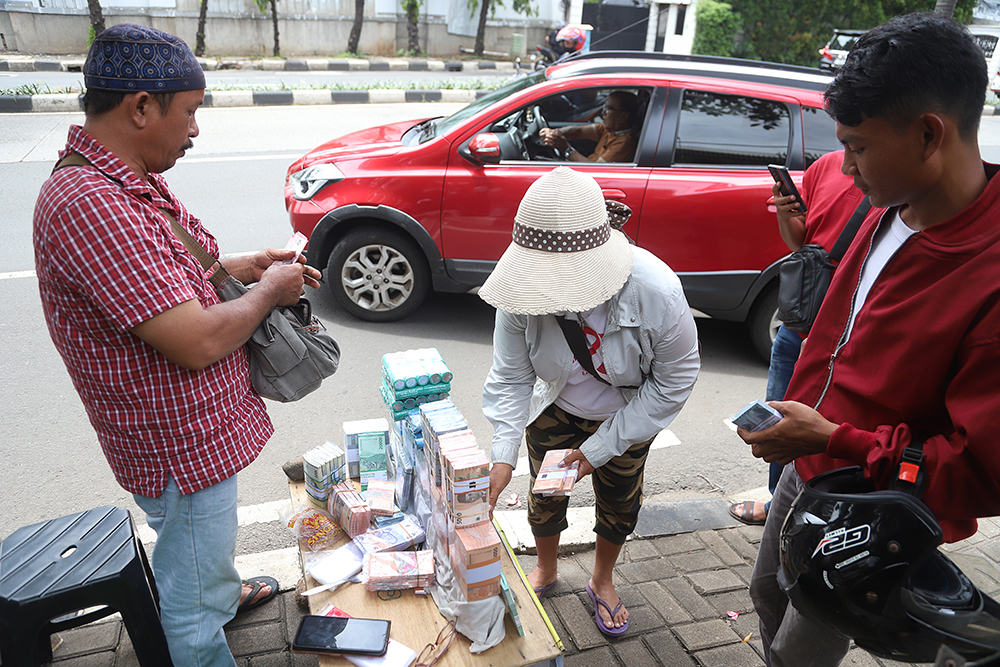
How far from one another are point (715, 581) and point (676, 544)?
0.86ft

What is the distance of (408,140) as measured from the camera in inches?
197

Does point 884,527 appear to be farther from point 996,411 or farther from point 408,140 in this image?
point 408,140

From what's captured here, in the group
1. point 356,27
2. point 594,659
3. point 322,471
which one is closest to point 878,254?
point 594,659

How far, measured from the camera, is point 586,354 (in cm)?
220

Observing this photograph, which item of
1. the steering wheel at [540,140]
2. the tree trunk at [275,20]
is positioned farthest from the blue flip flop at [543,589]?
the tree trunk at [275,20]

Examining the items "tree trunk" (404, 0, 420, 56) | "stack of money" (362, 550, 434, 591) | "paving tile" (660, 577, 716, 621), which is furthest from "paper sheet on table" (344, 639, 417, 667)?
"tree trunk" (404, 0, 420, 56)

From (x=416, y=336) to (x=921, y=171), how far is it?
145 inches

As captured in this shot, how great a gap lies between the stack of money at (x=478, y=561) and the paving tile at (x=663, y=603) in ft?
2.96

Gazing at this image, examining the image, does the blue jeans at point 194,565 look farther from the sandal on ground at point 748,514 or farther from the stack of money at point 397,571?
the sandal on ground at point 748,514

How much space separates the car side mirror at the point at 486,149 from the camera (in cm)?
438

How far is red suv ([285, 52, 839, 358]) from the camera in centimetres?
429

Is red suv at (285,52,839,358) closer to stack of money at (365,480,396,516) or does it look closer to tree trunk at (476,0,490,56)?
stack of money at (365,480,396,516)

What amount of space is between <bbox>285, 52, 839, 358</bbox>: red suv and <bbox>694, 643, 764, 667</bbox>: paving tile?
2418 mm

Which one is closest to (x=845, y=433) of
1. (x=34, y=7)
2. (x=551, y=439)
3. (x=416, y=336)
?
(x=551, y=439)
